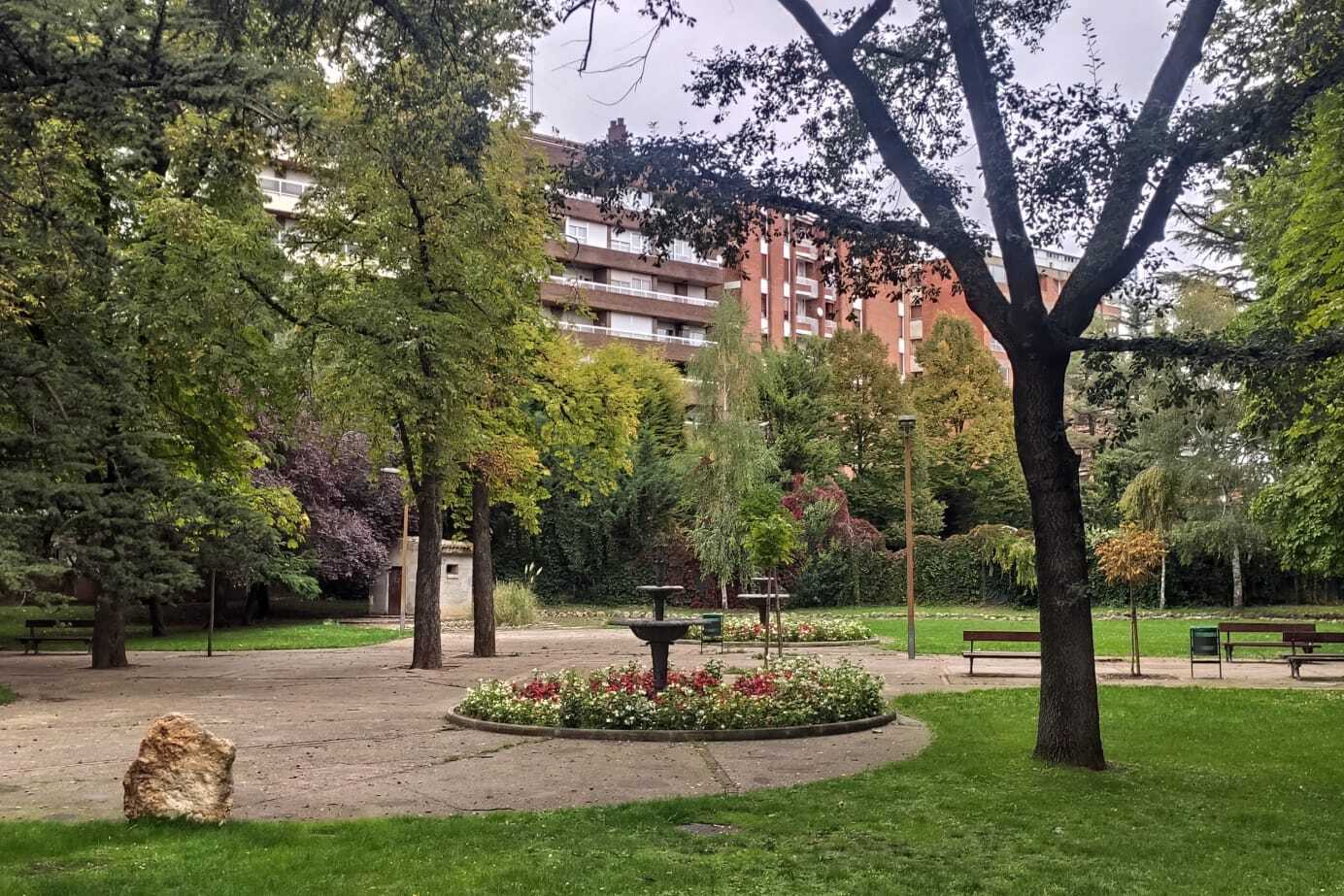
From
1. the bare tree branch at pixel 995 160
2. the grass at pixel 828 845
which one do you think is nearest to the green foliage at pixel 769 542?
the bare tree branch at pixel 995 160

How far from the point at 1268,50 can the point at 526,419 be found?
15770mm

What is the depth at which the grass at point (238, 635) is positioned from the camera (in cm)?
2930

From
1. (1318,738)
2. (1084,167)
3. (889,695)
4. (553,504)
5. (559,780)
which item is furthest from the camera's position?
(553,504)

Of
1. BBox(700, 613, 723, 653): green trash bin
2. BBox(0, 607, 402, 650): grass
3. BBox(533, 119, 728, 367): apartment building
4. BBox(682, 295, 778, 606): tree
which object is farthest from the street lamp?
BBox(533, 119, 728, 367): apartment building

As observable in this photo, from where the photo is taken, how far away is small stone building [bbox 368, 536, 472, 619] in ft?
134

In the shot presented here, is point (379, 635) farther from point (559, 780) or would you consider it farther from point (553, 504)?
point (559, 780)

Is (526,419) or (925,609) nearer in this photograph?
(526,419)

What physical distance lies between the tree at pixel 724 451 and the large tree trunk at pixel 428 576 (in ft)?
64.5

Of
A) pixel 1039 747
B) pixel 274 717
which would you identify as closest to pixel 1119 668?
pixel 1039 747

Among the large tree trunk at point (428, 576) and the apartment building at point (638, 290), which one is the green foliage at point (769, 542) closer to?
the large tree trunk at point (428, 576)

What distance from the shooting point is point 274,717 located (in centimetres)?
1500

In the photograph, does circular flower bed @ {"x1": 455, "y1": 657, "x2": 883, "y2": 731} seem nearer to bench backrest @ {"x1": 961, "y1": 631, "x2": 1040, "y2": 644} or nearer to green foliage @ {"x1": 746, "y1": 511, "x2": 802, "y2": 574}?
green foliage @ {"x1": 746, "y1": 511, "x2": 802, "y2": 574}

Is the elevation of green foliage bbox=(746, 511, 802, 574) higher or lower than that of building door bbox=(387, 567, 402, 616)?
higher

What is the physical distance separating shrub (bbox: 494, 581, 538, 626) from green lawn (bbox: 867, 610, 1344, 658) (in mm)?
10737
